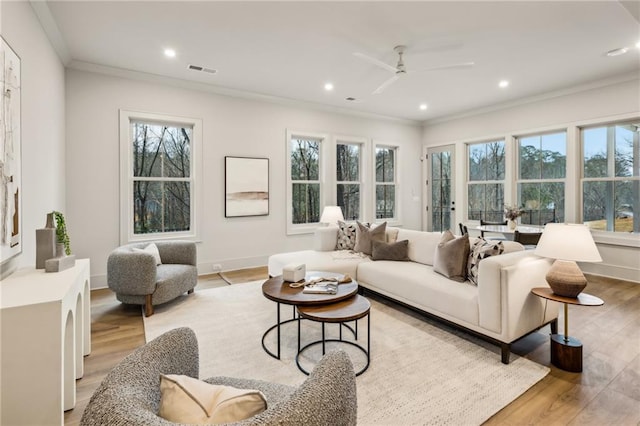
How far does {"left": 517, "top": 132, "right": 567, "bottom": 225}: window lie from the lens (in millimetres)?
5363

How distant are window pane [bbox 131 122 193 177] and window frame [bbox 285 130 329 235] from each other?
1667 mm

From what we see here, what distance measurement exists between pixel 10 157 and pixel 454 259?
360 centimetres

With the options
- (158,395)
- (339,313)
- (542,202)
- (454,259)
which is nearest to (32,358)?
(158,395)

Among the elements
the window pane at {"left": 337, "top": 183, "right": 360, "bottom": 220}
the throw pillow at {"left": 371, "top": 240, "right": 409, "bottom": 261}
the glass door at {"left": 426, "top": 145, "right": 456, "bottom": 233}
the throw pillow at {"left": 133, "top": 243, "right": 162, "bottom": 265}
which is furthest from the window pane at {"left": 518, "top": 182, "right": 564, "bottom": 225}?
the throw pillow at {"left": 133, "top": 243, "right": 162, "bottom": 265}

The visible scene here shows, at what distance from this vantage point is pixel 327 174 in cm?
622

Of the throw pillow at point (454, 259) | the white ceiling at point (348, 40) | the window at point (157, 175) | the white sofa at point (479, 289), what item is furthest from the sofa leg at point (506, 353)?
the window at point (157, 175)

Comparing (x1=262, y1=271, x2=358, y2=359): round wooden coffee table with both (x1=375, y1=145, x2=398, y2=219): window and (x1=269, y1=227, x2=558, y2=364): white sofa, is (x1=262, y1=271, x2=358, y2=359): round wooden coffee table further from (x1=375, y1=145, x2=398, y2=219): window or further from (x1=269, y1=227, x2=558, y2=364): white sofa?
(x1=375, y1=145, x2=398, y2=219): window

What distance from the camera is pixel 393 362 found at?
238cm

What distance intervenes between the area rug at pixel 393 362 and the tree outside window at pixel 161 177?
A: 1.73 meters

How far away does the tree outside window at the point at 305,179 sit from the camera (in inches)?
234

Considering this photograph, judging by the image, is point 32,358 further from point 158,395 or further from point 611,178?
point 611,178

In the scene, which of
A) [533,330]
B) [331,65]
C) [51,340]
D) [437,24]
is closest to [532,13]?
[437,24]

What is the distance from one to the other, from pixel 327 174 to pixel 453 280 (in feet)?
12.1

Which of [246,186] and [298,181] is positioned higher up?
[298,181]
